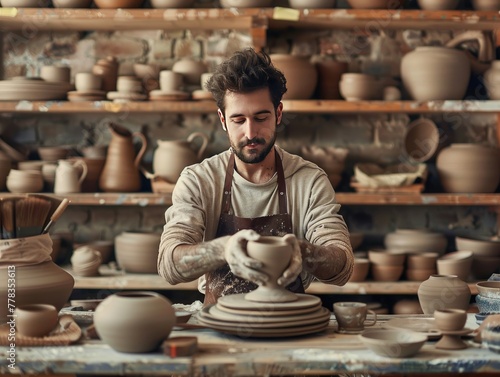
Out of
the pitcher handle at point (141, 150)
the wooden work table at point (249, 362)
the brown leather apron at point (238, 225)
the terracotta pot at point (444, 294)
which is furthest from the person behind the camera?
the pitcher handle at point (141, 150)

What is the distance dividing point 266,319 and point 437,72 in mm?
2603

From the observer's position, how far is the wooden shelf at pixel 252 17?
412 cm

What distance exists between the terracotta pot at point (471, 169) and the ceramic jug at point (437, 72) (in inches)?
12.8

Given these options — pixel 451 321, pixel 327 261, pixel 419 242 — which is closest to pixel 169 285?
pixel 419 242

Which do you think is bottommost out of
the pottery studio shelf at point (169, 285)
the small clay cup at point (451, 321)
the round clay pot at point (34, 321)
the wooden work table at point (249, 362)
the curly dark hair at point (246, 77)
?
the pottery studio shelf at point (169, 285)

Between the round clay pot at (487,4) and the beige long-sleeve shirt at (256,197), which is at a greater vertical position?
the round clay pot at (487,4)

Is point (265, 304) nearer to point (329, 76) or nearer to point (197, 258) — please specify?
point (197, 258)

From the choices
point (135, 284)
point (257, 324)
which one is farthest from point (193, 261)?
point (135, 284)

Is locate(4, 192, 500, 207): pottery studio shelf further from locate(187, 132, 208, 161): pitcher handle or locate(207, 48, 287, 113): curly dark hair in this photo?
locate(207, 48, 287, 113): curly dark hair

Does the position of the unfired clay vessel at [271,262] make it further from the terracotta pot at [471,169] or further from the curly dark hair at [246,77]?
the terracotta pot at [471,169]

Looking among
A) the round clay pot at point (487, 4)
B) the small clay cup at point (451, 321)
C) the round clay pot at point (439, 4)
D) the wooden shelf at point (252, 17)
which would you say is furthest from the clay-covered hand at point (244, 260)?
the round clay pot at point (487, 4)

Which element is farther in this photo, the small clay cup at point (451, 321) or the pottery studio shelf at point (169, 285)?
the pottery studio shelf at point (169, 285)

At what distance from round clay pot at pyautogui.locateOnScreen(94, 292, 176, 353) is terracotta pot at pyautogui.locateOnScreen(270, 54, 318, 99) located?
97.4 inches

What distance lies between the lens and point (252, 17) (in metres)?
4.12
